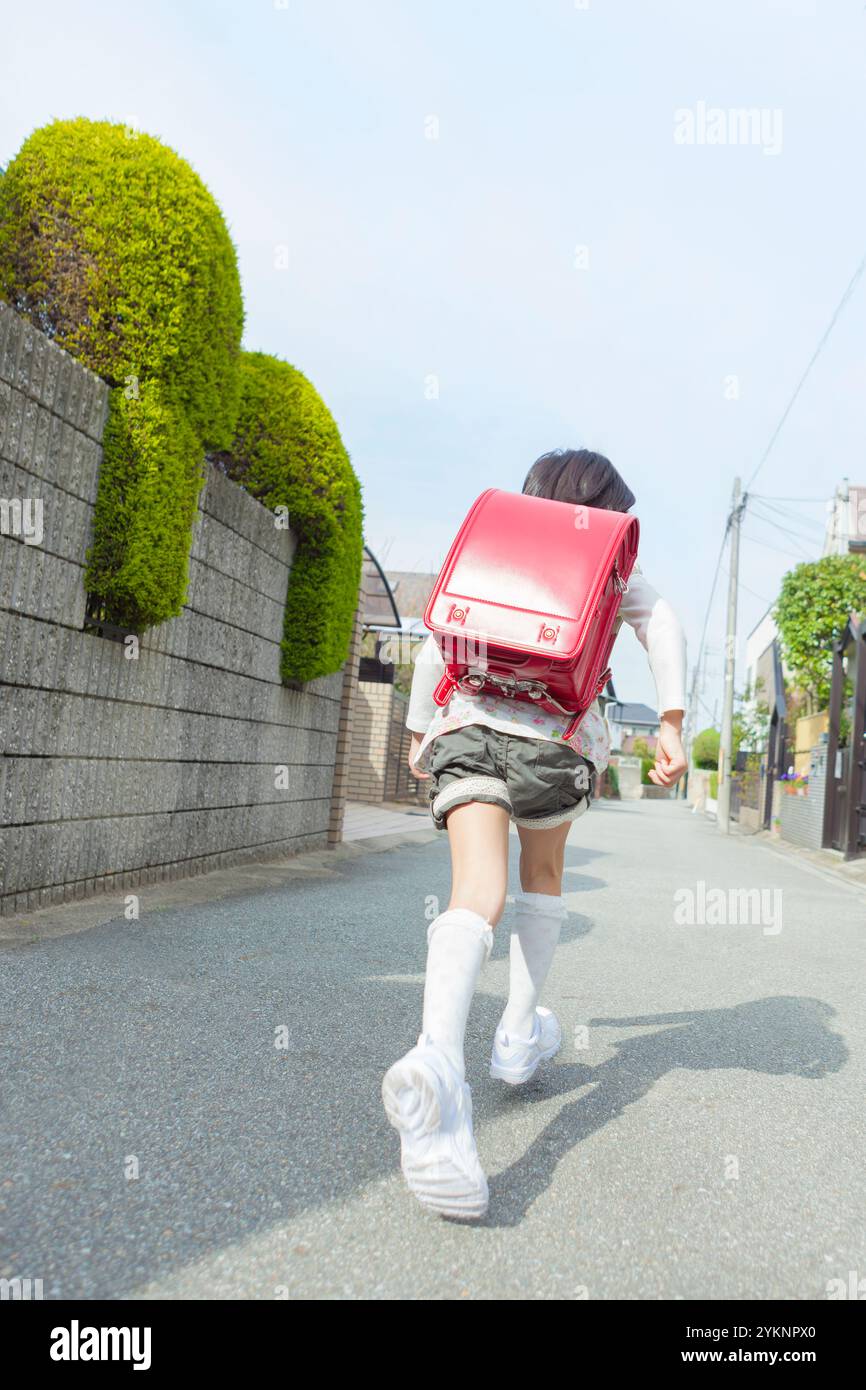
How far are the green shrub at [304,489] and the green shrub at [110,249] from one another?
6.42 ft

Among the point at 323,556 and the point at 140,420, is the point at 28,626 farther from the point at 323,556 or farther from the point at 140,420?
the point at 323,556

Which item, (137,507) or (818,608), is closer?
(137,507)

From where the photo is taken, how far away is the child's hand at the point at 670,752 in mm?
2383

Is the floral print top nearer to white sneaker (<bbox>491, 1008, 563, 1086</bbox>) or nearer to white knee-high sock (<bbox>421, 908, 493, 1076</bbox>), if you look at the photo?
white knee-high sock (<bbox>421, 908, 493, 1076</bbox>)

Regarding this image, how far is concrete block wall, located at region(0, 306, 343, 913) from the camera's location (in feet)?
13.4

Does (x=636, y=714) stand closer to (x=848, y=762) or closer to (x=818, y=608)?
(x=818, y=608)

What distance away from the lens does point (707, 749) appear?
46.2m

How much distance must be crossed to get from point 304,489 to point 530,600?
5.45 meters

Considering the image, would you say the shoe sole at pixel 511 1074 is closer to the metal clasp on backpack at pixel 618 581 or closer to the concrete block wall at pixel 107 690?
the metal clasp on backpack at pixel 618 581

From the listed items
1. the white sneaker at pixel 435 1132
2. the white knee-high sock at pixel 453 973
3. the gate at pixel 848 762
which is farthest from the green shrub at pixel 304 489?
the gate at pixel 848 762

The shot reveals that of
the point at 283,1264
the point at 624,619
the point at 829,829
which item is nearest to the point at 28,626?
the point at 624,619
